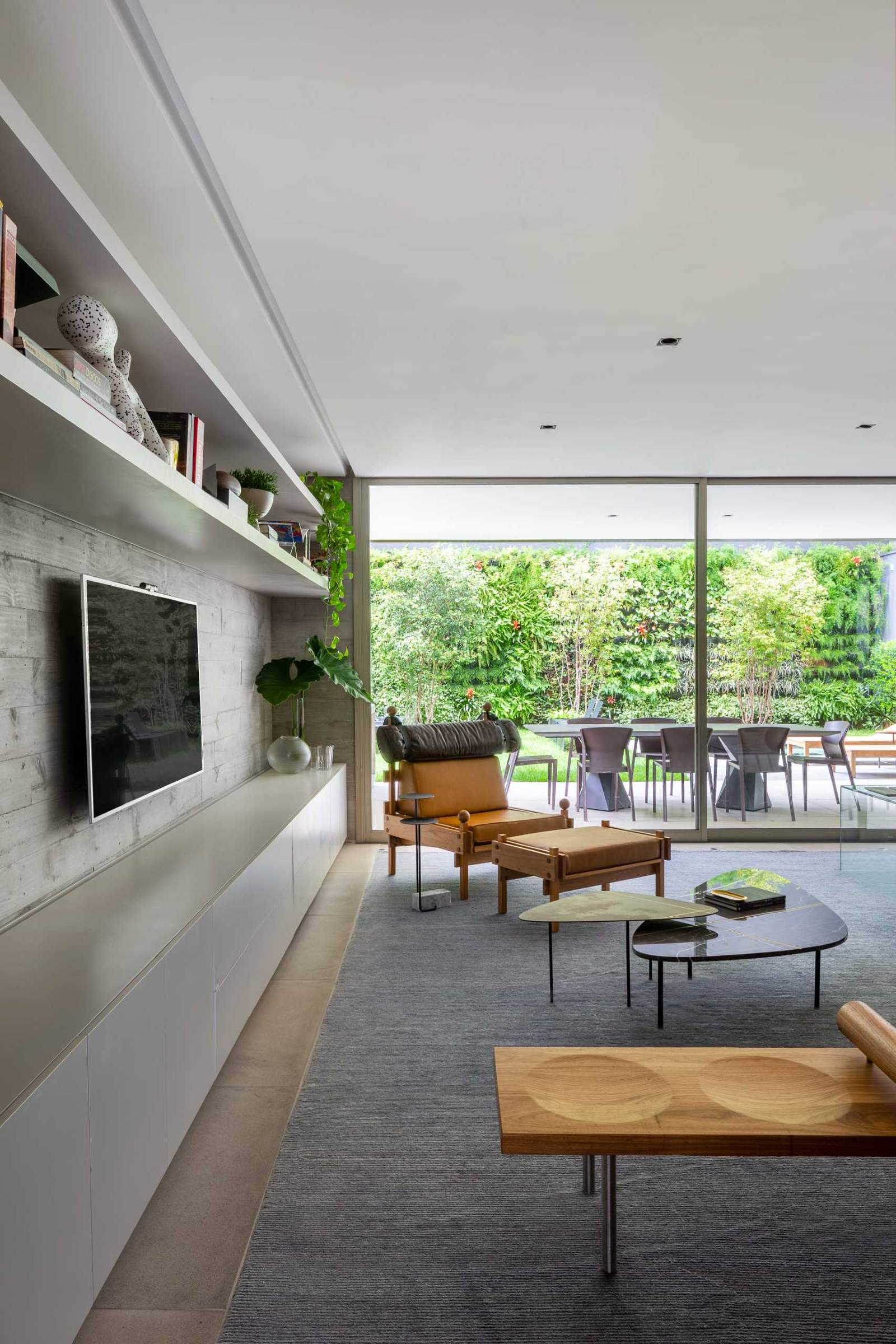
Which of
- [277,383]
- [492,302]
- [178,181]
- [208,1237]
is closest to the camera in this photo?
[208,1237]

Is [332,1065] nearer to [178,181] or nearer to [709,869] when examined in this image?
[178,181]

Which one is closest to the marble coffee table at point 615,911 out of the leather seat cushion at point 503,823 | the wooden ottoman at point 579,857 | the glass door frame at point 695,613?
the wooden ottoman at point 579,857

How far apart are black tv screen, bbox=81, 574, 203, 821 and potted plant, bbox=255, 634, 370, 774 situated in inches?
68.3

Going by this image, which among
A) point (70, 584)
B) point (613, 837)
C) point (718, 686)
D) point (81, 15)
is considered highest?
point (81, 15)

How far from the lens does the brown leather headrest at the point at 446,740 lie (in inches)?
210

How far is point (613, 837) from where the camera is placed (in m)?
4.45

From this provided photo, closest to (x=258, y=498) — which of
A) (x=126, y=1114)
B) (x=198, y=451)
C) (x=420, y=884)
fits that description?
(x=198, y=451)

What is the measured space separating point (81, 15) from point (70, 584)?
4.93 ft

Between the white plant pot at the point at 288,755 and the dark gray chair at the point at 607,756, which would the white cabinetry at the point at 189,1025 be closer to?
the white plant pot at the point at 288,755

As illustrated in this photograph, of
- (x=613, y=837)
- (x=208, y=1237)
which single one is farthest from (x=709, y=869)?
(x=208, y=1237)

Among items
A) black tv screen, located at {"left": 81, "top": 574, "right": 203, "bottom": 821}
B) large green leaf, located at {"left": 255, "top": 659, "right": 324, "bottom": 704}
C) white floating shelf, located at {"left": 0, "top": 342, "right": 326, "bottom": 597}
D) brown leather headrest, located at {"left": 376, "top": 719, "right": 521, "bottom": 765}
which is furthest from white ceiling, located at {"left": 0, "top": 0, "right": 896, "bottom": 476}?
brown leather headrest, located at {"left": 376, "top": 719, "right": 521, "bottom": 765}

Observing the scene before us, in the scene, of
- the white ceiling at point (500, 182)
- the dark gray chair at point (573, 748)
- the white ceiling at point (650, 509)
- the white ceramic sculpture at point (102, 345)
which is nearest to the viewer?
the white ceiling at point (500, 182)

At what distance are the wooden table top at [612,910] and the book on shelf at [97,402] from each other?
6.41 ft

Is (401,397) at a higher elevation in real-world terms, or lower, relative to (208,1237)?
higher
